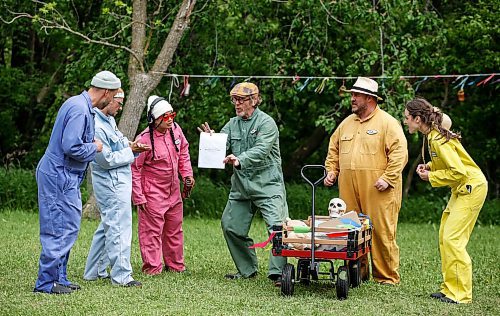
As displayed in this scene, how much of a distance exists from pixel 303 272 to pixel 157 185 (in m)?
1.73

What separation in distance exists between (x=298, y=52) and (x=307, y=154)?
14.8ft

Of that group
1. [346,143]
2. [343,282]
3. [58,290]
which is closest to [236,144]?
[346,143]

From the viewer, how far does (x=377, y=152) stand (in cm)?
845

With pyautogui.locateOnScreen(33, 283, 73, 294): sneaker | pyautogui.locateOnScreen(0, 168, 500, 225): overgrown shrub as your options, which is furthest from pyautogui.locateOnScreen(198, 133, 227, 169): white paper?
pyautogui.locateOnScreen(0, 168, 500, 225): overgrown shrub

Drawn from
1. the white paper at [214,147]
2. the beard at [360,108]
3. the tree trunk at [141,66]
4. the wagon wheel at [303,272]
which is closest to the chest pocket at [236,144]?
the white paper at [214,147]

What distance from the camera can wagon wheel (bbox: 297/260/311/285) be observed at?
7975 millimetres

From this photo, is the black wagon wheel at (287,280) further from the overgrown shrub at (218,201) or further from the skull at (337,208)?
the overgrown shrub at (218,201)

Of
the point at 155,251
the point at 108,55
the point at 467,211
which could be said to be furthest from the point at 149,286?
the point at 108,55

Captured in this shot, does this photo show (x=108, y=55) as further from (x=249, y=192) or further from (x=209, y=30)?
(x=249, y=192)

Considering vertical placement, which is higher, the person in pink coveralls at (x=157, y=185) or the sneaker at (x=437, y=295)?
the person in pink coveralls at (x=157, y=185)

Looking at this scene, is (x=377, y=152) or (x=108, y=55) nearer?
(x=377, y=152)

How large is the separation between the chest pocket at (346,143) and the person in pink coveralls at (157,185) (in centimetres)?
165

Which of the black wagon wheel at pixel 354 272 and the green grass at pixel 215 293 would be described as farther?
the black wagon wheel at pixel 354 272

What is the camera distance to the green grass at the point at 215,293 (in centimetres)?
708
